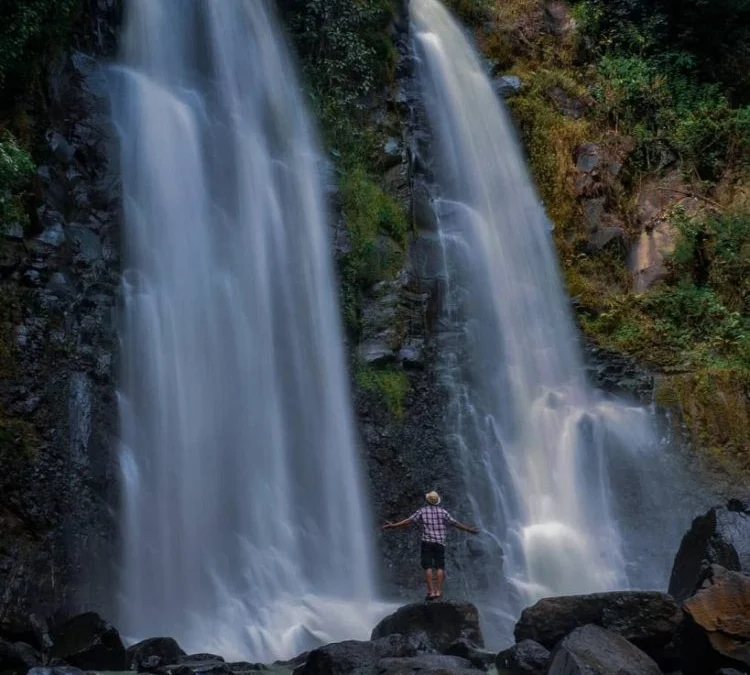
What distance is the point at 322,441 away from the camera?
13617mm

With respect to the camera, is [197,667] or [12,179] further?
[12,179]

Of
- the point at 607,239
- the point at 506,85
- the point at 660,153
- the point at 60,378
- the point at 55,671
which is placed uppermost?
the point at 506,85

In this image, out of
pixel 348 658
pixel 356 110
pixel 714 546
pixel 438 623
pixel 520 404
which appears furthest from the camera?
pixel 356 110

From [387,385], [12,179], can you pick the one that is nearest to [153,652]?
[12,179]

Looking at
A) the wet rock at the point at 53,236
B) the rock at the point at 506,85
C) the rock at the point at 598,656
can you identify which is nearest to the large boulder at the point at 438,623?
the rock at the point at 598,656

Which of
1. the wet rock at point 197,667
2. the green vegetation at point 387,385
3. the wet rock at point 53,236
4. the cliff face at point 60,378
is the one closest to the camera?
the wet rock at point 197,667

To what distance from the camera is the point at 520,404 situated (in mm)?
15586

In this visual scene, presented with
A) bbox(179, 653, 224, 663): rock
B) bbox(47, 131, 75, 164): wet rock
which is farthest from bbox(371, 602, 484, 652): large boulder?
bbox(47, 131, 75, 164): wet rock

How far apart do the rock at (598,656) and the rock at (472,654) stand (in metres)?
1.14

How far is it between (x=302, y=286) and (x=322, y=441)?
9.31ft

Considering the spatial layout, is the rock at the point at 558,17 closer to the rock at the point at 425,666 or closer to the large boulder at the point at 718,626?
the large boulder at the point at 718,626

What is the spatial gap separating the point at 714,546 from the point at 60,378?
801 centimetres

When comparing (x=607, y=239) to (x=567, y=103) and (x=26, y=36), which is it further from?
(x=26, y=36)

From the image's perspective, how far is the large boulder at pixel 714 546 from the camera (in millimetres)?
8758
